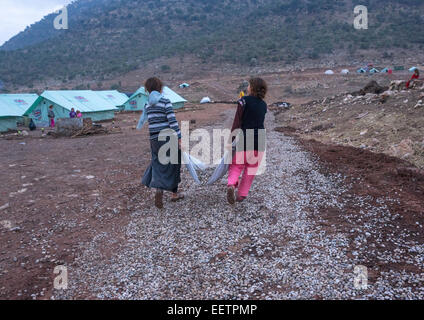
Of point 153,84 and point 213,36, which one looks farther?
point 213,36

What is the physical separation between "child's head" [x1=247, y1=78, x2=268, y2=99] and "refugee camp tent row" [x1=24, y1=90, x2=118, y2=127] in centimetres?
1758

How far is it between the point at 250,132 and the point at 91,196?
10.7 ft

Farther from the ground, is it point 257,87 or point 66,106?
point 66,106

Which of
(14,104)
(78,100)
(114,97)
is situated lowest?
(14,104)

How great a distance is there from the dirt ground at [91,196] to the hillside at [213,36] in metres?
38.1

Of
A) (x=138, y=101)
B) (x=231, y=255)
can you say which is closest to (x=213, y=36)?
(x=138, y=101)

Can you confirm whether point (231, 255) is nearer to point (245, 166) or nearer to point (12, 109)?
point (245, 166)

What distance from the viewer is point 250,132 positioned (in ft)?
15.1

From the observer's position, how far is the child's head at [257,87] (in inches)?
179

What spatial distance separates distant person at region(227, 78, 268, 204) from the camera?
14.9 feet

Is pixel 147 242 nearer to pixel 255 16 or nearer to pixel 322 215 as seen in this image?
pixel 322 215

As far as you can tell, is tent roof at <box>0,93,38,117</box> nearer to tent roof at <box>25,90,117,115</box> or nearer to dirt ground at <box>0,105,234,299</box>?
tent roof at <box>25,90,117,115</box>
